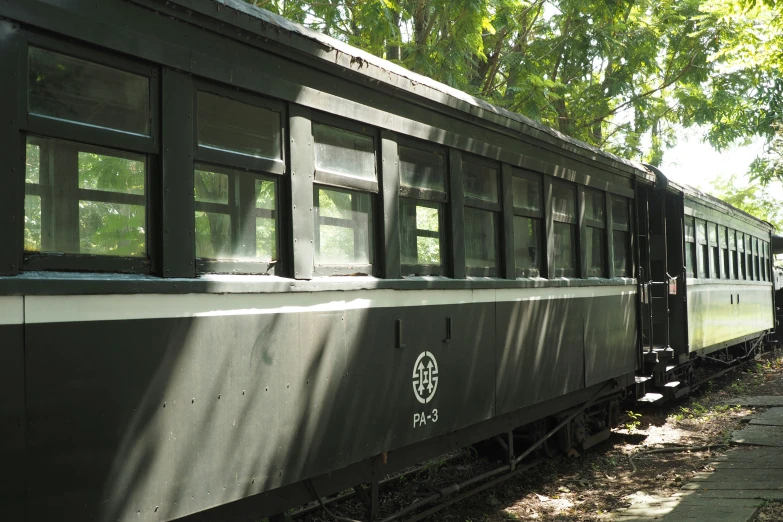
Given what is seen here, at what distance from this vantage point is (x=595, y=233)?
28.3ft

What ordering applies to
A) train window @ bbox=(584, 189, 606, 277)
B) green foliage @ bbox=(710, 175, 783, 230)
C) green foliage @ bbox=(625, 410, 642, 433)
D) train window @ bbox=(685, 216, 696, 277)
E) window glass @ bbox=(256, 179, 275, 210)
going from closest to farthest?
window glass @ bbox=(256, 179, 275, 210)
train window @ bbox=(584, 189, 606, 277)
green foliage @ bbox=(625, 410, 642, 433)
train window @ bbox=(685, 216, 696, 277)
green foliage @ bbox=(710, 175, 783, 230)

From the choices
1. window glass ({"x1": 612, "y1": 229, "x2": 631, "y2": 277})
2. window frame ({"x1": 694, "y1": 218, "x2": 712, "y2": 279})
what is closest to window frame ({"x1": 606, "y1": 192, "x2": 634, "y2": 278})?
window glass ({"x1": 612, "y1": 229, "x2": 631, "y2": 277})

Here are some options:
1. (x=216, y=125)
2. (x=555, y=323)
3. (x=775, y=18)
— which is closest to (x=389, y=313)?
(x=216, y=125)

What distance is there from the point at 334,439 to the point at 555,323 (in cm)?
331

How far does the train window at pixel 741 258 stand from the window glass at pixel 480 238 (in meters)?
10.4

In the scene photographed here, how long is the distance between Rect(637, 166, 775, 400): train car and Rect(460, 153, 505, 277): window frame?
384 centimetres

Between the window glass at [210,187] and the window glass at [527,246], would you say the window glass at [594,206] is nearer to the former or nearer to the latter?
the window glass at [527,246]

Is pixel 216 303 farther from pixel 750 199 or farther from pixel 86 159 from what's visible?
pixel 750 199

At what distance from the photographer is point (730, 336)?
14406 mm

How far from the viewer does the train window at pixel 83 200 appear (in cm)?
315

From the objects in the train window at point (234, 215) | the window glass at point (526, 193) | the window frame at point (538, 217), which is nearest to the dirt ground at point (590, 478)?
the window frame at point (538, 217)

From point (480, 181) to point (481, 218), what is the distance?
0.28 m

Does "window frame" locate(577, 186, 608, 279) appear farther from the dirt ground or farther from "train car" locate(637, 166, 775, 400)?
the dirt ground

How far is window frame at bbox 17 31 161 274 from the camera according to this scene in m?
3.07
